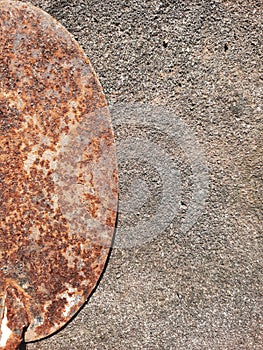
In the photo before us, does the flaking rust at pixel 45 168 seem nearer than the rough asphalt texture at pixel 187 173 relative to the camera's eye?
Yes

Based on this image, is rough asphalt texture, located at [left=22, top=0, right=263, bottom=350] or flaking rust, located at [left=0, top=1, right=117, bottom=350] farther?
rough asphalt texture, located at [left=22, top=0, right=263, bottom=350]

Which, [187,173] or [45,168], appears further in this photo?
[187,173]

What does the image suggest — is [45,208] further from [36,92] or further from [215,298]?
[215,298]

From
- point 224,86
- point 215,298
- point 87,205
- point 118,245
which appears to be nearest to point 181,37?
point 224,86
